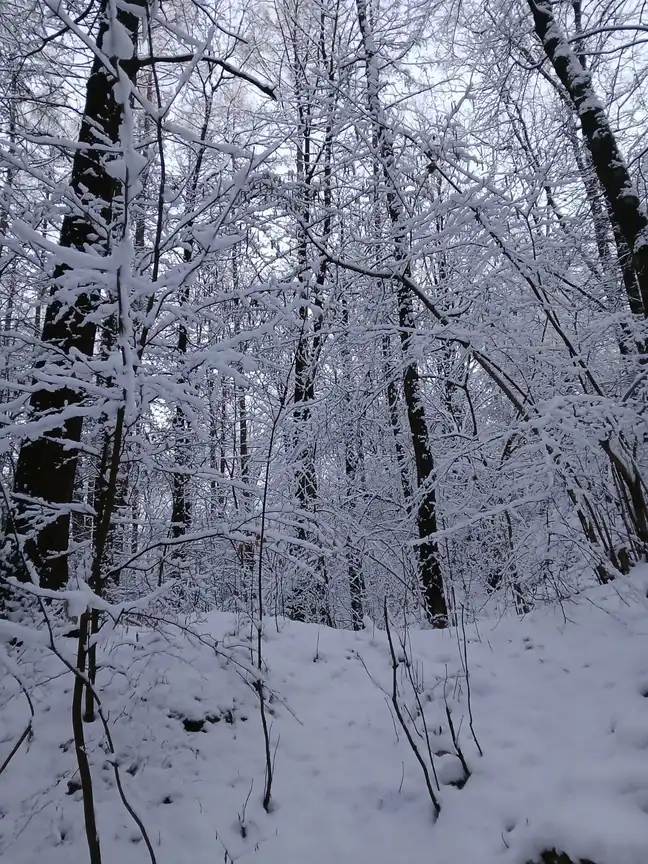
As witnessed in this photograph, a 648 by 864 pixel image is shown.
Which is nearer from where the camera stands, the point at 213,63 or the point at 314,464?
the point at 213,63

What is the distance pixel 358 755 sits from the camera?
2.92 metres

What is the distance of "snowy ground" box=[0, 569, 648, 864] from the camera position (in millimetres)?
2240

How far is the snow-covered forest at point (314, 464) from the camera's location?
6.95 ft

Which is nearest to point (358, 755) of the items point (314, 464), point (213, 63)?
point (314, 464)

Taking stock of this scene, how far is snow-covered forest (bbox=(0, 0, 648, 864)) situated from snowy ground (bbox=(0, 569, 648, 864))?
0.02 meters

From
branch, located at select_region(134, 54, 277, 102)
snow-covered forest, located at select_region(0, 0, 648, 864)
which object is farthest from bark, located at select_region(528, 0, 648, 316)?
branch, located at select_region(134, 54, 277, 102)

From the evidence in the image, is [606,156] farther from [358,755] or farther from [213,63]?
[358,755]

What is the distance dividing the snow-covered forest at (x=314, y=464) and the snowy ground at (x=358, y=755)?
0.05 ft

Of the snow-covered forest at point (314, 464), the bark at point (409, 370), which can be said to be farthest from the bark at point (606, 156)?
the bark at point (409, 370)

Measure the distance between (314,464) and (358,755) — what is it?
16.5 ft

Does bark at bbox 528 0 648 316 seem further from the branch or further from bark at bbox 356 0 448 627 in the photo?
the branch

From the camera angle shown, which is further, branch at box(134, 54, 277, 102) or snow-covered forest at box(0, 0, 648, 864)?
branch at box(134, 54, 277, 102)

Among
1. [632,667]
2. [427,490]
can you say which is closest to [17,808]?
[632,667]

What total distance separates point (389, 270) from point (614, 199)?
86.7 inches
